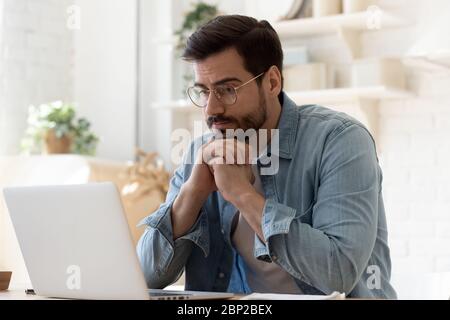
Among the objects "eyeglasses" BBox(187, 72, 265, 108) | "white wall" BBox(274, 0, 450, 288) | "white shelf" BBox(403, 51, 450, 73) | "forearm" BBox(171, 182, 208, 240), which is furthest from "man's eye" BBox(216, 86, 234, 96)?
"white wall" BBox(274, 0, 450, 288)

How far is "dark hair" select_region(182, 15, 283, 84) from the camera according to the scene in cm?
204

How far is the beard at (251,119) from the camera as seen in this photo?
204 cm

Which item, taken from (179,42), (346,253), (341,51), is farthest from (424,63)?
(346,253)

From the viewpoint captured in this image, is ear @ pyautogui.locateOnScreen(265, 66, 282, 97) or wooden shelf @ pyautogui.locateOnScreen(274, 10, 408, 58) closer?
ear @ pyautogui.locateOnScreen(265, 66, 282, 97)

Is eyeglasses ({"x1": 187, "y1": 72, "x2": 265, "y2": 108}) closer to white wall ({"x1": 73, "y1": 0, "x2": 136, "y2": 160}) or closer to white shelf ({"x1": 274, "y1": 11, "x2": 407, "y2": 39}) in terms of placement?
white shelf ({"x1": 274, "y1": 11, "x2": 407, "y2": 39})

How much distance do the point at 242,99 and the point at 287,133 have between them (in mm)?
142

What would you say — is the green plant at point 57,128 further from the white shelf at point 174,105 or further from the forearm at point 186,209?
the forearm at point 186,209

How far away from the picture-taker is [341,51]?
3775mm

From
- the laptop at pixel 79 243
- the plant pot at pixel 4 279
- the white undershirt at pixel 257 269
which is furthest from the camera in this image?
the white undershirt at pixel 257 269

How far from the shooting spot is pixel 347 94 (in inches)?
140

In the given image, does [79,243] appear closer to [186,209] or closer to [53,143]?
[186,209]

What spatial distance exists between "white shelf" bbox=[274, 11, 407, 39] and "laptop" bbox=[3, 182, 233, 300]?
2.17m

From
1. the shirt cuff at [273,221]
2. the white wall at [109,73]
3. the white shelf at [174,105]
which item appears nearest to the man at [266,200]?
the shirt cuff at [273,221]

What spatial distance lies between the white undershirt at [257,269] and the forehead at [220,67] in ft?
0.79
